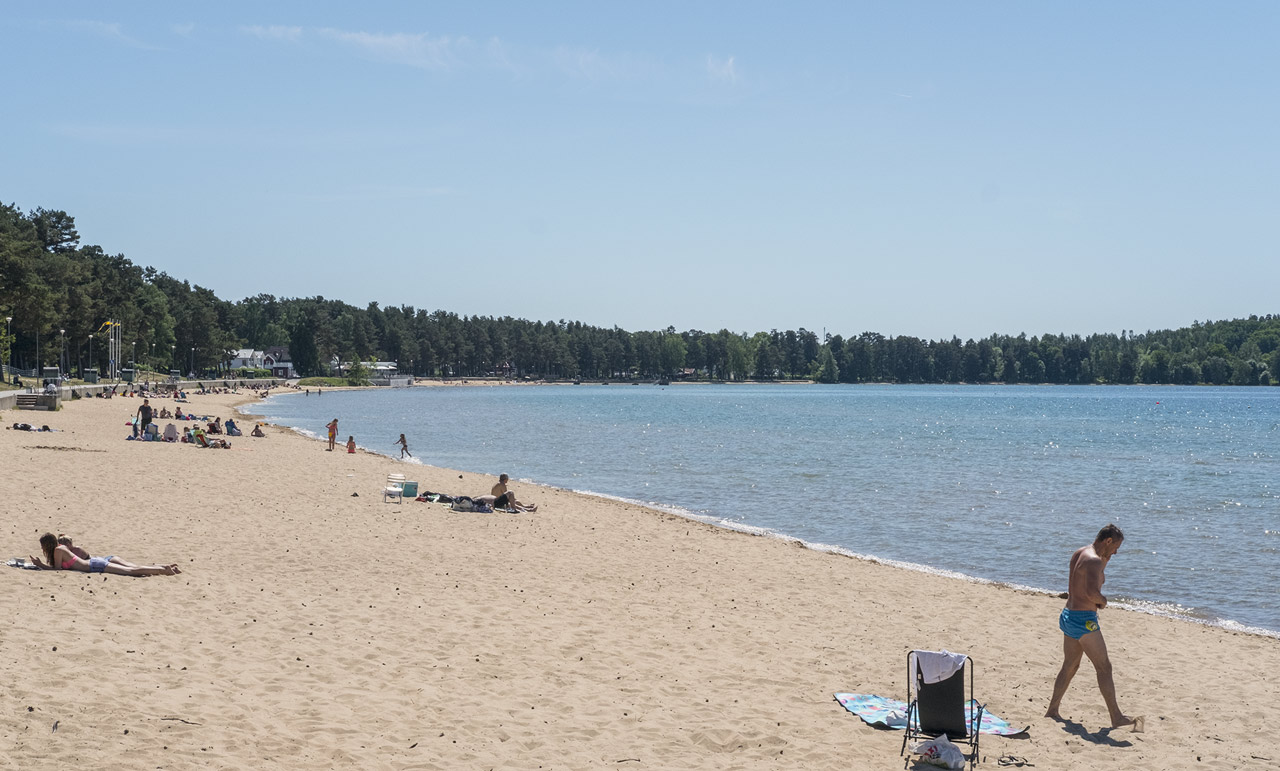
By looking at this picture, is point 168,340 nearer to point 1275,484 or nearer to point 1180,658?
point 1275,484

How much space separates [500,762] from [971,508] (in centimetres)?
2388

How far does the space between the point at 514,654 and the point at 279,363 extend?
19431 centimetres

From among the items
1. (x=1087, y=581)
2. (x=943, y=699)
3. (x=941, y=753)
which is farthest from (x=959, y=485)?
(x=941, y=753)

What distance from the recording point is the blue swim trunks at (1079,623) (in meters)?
8.75

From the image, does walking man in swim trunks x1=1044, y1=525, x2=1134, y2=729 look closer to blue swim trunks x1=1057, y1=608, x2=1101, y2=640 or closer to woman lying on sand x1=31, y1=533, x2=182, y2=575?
blue swim trunks x1=1057, y1=608, x2=1101, y2=640

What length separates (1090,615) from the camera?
876 centimetres

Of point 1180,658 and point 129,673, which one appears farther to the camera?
point 1180,658

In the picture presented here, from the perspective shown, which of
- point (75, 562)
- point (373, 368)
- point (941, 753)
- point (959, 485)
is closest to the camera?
point (941, 753)

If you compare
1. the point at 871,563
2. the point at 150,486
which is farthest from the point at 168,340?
the point at 871,563

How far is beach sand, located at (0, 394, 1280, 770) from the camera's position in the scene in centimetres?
752

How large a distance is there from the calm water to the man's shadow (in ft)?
24.6

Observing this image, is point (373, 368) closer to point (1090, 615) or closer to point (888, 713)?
point (888, 713)

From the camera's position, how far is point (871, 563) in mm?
18484

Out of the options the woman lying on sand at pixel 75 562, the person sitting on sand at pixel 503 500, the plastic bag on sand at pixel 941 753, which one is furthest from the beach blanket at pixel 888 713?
the person sitting on sand at pixel 503 500
